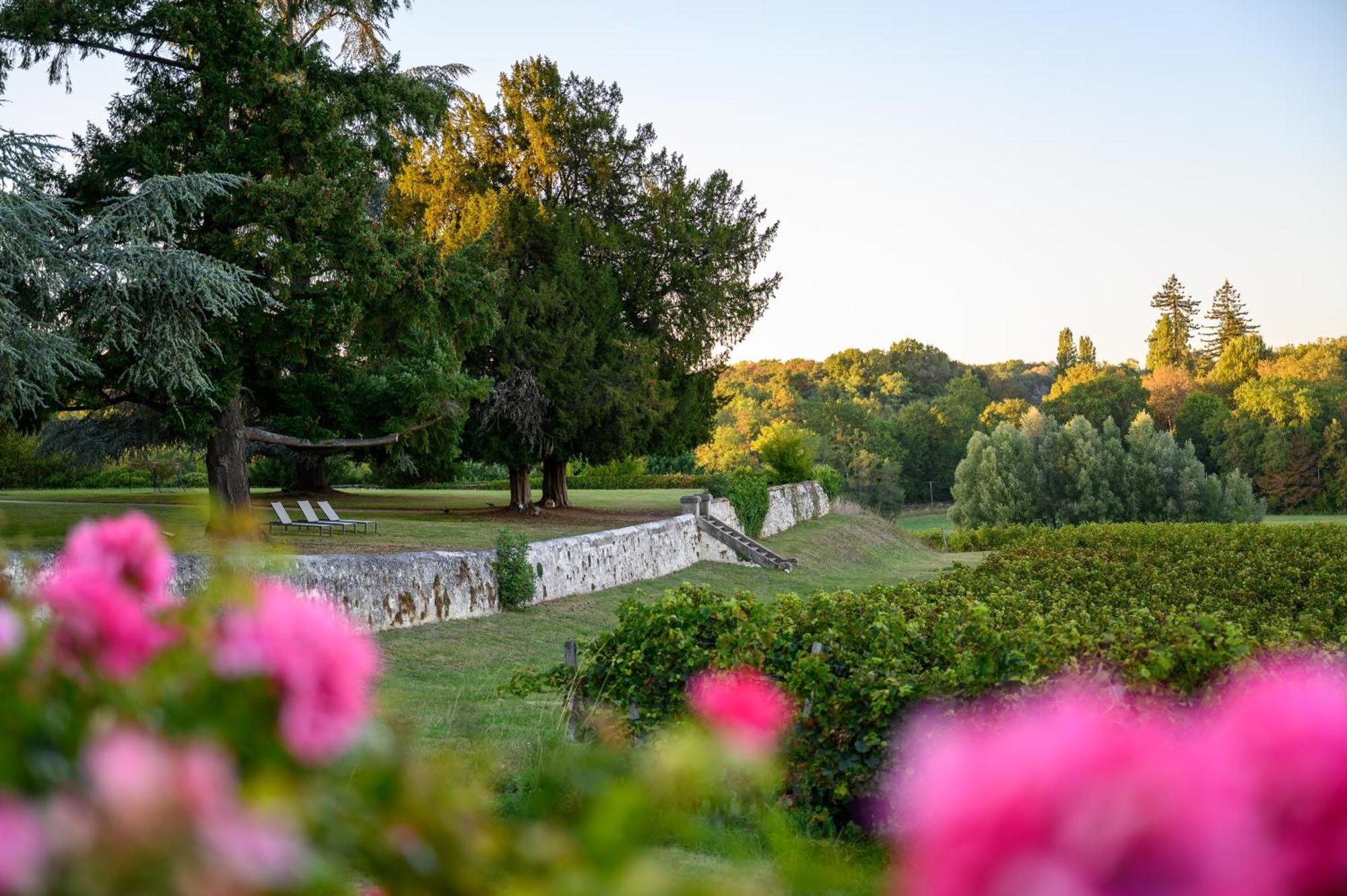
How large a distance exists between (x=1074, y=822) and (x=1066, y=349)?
10812cm

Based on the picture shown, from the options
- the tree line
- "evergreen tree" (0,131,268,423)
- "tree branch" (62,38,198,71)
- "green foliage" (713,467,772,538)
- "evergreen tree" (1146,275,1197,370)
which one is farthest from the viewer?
"evergreen tree" (1146,275,1197,370)

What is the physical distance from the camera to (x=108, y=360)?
1581cm

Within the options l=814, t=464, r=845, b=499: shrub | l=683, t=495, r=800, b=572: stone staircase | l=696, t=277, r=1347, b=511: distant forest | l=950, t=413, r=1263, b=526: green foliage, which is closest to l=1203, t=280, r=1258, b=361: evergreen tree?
l=696, t=277, r=1347, b=511: distant forest

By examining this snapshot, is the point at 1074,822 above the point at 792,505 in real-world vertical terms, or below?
above

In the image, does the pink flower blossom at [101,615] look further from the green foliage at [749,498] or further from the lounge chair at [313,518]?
the green foliage at [749,498]

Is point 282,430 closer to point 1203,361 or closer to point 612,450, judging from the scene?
point 612,450

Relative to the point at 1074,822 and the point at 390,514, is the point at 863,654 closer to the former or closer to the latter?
the point at 1074,822

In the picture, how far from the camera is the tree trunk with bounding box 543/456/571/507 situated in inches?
1222

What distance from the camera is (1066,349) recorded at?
332ft

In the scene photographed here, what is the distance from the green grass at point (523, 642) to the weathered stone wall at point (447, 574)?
0.32 meters

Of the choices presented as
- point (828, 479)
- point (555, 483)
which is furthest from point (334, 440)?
point (828, 479)

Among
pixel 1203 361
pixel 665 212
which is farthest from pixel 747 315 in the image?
pixel 1203 361

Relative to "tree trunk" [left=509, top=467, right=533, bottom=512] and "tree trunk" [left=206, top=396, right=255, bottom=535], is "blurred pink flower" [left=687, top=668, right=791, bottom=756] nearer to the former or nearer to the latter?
"tree trunk" [left=206, top=396, right=255, bottom=535]

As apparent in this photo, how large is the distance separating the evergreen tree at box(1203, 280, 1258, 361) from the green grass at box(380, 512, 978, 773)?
6958 cm
